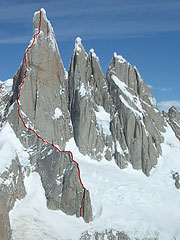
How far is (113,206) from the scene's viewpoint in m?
53.0

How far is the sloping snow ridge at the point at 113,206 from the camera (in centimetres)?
4716

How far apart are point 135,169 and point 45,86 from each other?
794 inches

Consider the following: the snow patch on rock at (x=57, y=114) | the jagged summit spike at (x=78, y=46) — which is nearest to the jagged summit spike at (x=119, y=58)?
the jagged summit spike at (x=78, y=46)

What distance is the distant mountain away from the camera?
160ft

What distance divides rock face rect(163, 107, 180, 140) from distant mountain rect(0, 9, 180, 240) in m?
2.48

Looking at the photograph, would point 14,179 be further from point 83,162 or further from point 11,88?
point 11,88

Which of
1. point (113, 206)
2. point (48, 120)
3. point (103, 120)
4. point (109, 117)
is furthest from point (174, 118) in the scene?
point (113, 206)

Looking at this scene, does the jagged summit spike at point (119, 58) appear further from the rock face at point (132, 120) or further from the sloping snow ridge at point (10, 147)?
the sloping snow ridge at point (10, 147)

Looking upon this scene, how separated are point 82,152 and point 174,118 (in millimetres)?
27376

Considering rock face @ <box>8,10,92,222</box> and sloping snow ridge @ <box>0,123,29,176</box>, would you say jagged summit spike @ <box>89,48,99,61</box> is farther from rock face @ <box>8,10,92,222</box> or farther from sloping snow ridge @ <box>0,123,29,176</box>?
sloping snow ridge @ <box>0,123,29,176</box>

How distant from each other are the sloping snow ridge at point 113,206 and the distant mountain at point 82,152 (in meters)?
0.14

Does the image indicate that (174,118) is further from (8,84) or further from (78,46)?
(8,84)

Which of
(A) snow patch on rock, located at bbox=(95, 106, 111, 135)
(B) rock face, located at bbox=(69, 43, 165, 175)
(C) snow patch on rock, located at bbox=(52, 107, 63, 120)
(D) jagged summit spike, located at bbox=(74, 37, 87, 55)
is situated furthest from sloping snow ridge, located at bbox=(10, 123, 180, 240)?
(D) jagged summit spike, located at bbox=(74, 37, 87, 55)

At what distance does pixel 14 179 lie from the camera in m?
48.8
